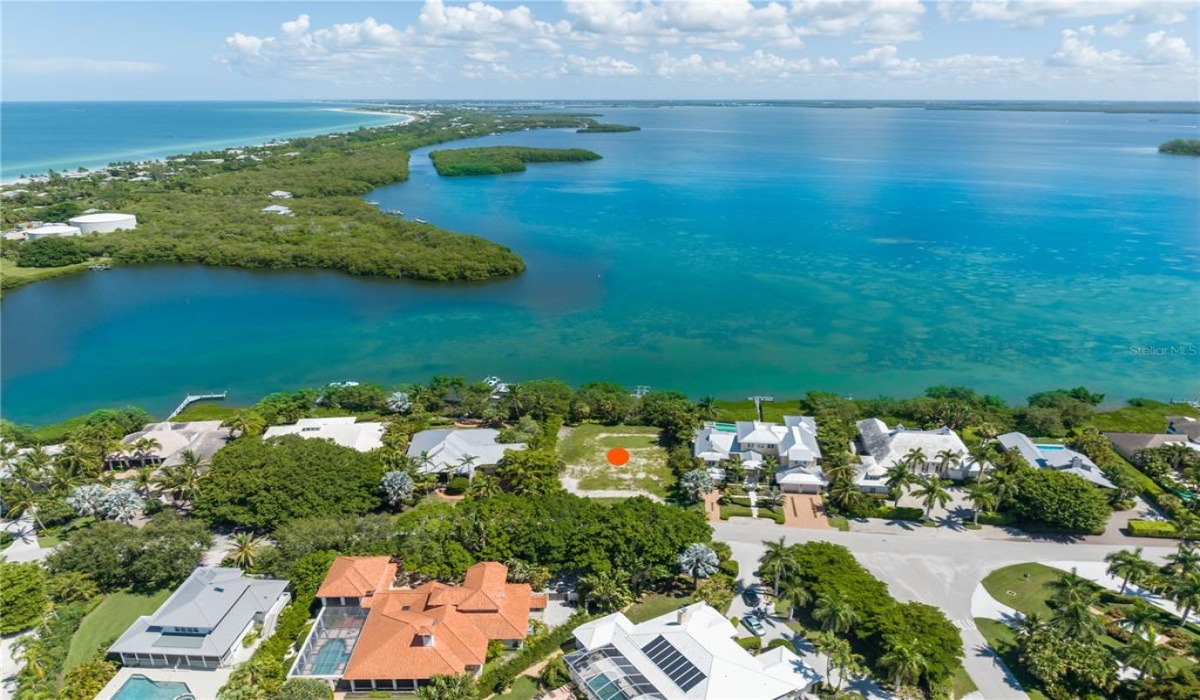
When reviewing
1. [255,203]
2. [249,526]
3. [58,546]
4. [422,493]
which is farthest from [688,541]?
[255,203]

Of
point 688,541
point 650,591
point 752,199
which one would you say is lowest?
point 650,591

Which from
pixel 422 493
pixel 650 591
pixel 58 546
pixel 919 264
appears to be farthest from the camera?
pixel 919 264

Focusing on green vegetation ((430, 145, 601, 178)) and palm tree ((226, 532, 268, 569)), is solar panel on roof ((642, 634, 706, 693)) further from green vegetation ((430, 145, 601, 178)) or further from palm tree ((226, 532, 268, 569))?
green vegetation ((430, 145, 601, 178))

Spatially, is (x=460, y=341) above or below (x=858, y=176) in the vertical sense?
below

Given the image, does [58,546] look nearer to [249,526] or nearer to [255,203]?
[249,526]

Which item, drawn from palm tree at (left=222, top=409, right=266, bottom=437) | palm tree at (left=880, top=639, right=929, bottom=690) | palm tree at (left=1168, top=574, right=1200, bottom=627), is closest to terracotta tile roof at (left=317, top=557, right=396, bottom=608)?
palm tree at (left=222, top=409, right=266, bottom=437)

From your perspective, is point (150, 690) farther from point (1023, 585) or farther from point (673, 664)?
point (1023, 585)

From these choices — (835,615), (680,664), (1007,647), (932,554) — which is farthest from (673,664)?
(932,554)
